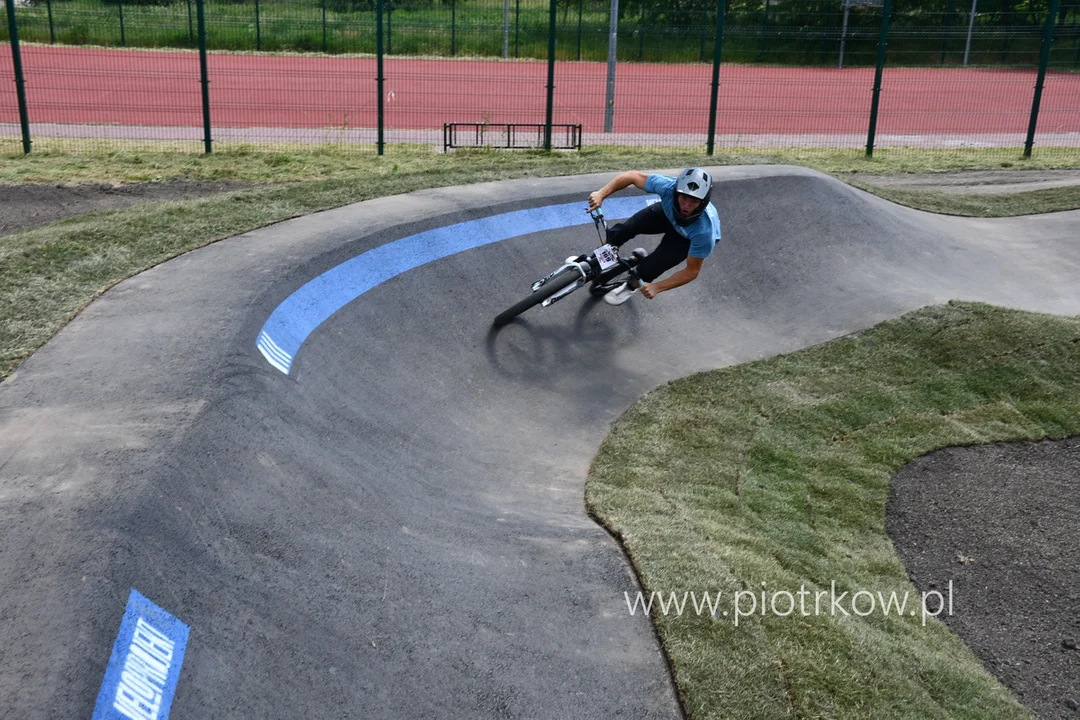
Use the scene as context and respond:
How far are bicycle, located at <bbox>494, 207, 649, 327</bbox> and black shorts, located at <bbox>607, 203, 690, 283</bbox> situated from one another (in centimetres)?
12

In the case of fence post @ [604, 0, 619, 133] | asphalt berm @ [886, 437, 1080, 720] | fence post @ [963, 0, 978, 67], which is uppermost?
fence post @ [963, 0, 978, 67]

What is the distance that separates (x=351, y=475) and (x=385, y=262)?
11.7 ft

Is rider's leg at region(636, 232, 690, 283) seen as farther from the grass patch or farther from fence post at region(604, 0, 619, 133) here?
fence post at region(604, 0, 619, 133)

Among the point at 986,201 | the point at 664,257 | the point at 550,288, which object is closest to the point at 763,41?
the point at 986,201

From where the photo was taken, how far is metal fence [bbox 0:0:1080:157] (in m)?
19.4

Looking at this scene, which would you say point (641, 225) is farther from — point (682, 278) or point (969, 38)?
point (969, 38)

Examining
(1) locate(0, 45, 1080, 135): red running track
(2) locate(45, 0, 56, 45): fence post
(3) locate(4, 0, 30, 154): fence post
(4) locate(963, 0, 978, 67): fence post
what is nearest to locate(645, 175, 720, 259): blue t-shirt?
(3) locate(4, 0, 30, 154): fence post

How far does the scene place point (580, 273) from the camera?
839 centimetres

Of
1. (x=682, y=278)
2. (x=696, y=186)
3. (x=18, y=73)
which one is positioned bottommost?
(x=682, y=278)

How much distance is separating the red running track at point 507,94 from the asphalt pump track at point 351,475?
1295 cm

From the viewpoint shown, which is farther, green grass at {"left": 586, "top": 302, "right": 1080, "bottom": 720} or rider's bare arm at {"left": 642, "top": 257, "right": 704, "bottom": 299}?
rider's bare arm at {"left": 642, "top": 257, "right": 704, "bottom": 299}

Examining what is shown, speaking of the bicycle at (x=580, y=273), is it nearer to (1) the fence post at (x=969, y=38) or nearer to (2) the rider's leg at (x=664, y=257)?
(2) the rider's leg at (x=664, y=257)

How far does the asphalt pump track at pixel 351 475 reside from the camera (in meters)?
3.75

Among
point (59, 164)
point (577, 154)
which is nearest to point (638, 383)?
point (577, 154)
